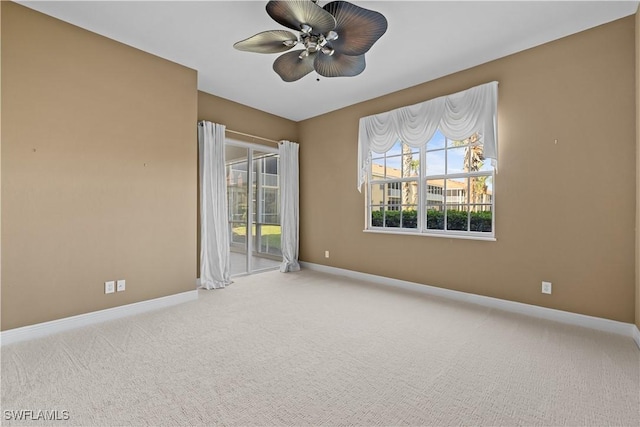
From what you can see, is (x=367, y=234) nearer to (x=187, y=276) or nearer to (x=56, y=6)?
(x=187, y=276)

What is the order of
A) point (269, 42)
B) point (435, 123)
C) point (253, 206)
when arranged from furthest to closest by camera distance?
point (253, 206)
point (435, 123)
point (269, 42)

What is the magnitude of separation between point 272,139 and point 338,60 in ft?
9.70

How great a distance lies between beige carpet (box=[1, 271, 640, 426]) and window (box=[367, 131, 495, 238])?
124 centimetres

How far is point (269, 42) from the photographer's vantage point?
2.46 m

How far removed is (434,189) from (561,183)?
1.41 m

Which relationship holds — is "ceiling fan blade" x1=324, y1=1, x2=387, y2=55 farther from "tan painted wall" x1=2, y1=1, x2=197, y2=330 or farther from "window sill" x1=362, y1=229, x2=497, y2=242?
"window sill" x1=362, y1=229, x2=497, y2=242

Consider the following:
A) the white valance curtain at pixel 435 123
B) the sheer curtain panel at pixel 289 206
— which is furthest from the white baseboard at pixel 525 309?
the white valance curtain at pixel 435 123

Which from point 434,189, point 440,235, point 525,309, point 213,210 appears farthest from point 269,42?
point 525,309

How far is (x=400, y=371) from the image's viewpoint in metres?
2.15

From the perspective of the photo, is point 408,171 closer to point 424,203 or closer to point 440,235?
point 424,203

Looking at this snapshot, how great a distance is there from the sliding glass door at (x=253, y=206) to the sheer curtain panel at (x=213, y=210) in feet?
1.72

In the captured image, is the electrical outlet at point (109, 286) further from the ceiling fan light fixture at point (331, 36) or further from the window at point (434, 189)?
the window at point (434, 189)

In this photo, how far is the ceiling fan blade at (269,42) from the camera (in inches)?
92.7

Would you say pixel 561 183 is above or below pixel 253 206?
above
